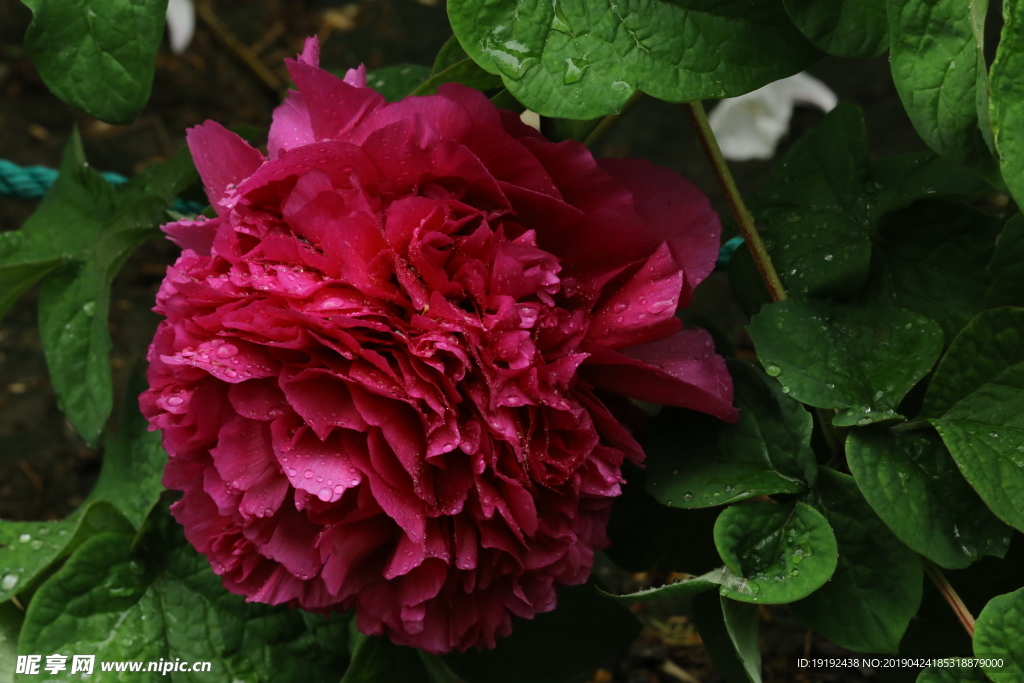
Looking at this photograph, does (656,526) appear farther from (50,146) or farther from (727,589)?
(50,146)

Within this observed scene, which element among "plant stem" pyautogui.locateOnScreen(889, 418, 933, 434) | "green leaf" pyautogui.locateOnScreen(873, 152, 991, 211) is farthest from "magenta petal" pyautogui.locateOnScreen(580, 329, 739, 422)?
"green leaf" pyautogui.locateOnScreen(873, 152, 991, 211)

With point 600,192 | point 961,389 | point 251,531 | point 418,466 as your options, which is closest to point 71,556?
point 251,531

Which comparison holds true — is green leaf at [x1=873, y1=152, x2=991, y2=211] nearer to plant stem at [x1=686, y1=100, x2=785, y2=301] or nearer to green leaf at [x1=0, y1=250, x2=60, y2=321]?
plant stem at [x1=686, y1=100, x2=785, y2=301]

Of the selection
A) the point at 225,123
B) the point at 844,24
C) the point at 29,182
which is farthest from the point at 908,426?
the point at 225,123

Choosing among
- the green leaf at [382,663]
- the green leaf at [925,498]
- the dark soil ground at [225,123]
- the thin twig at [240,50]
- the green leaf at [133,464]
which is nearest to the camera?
the green leaf at [925,498]

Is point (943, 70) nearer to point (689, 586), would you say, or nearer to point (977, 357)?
point (977, 357)

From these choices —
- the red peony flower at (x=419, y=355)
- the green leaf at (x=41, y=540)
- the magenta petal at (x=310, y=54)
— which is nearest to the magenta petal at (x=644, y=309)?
the red peony flower at (x=419, y=355)

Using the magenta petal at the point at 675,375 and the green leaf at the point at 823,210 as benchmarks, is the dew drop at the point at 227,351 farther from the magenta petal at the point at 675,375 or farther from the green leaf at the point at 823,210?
the green leaf at the point at 823,210
